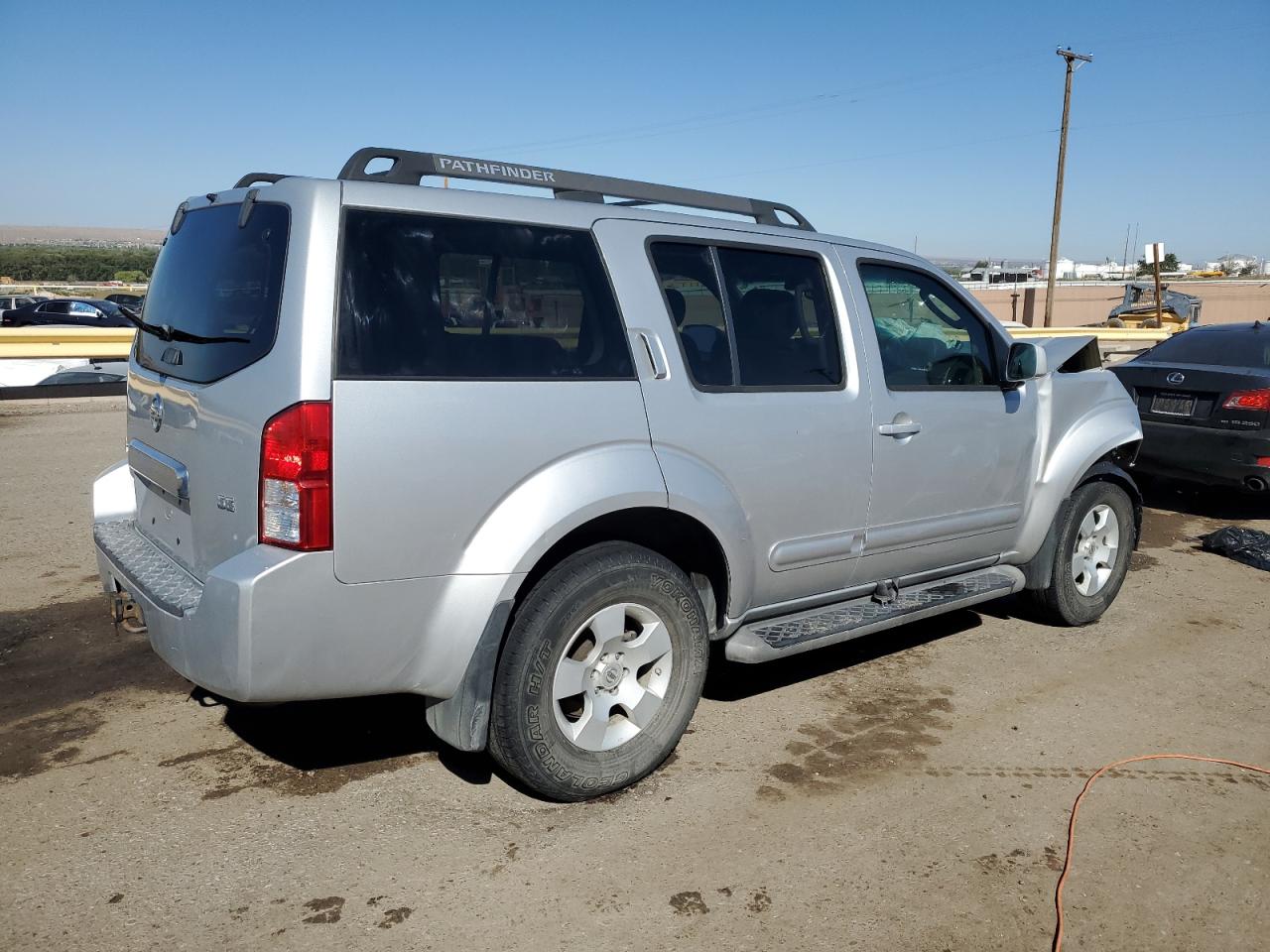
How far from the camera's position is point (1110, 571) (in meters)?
5.73

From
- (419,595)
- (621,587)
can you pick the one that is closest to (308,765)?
(419,595)

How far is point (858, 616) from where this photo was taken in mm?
4340

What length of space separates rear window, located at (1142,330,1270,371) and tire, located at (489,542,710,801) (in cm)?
664

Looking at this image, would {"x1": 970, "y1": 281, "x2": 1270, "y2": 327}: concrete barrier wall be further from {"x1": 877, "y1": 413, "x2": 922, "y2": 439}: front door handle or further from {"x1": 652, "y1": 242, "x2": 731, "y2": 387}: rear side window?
{"x1": 652, "y1": 242, "x2": 731, "y2": 387}: rear side window

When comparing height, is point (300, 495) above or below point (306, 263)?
below

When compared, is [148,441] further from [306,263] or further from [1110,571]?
[1110,571]

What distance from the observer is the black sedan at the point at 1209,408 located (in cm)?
772

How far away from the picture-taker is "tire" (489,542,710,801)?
10.8 ft

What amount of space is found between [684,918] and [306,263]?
2.16 meters

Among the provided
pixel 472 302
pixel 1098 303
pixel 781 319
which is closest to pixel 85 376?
pixel 781 319

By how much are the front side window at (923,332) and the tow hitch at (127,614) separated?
10.0ft

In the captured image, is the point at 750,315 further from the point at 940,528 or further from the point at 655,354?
the point at 940,528

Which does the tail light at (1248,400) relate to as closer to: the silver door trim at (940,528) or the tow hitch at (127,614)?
the silver door trim at (940,528)

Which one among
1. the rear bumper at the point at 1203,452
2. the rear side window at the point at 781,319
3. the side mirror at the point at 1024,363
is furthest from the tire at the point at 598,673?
the rear bumper at the point at 1203,452
